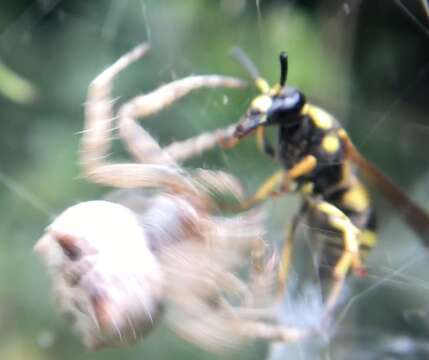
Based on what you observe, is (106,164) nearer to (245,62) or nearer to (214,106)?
(214,106)

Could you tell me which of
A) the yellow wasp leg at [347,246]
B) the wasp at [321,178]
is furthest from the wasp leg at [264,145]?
the yellow wasp leg at [347,246]

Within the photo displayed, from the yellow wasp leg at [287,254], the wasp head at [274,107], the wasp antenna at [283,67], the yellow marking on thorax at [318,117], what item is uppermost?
the wasp antenna at [283,67]

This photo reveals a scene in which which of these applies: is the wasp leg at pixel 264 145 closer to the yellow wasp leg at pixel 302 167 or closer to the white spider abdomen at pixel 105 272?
the yellow wasp leg at pixel 302 167

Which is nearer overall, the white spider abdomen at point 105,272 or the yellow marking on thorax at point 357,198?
the white spider abdomen at point 105,272

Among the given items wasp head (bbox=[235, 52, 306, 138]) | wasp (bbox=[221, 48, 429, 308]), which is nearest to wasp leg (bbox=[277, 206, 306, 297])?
wasp (bbox=[221, 48, 429, 308])

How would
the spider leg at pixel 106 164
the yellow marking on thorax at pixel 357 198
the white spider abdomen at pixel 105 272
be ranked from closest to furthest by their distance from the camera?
1. the white spider abdomen at pixel 105 272
2. the spider leg at pixel 106 164
3. the yellow marking on thorax at pixel 357 198

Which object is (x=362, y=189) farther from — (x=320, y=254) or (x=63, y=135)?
(x=63, y=135)

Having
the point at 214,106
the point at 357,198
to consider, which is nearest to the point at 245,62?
the point at 214,106
